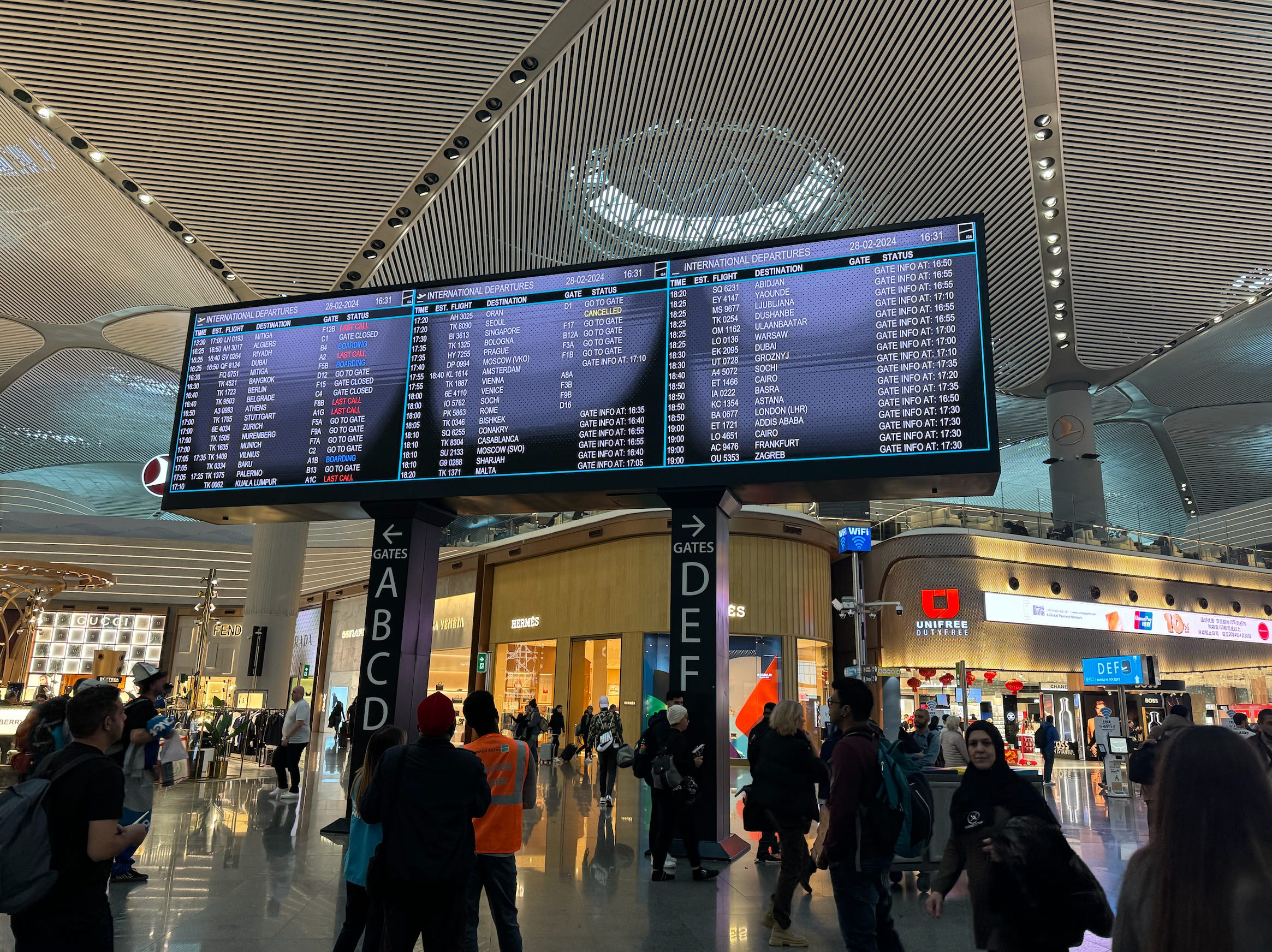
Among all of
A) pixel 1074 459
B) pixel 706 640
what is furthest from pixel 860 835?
pixel 1074 459

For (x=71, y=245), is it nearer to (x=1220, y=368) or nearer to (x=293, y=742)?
(x=293, y=742)

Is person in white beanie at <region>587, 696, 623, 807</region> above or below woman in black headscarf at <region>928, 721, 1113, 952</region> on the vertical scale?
below

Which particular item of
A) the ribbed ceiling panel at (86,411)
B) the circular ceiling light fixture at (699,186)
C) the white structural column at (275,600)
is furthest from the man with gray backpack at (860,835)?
the ribbed ceiling panel at (86,411)

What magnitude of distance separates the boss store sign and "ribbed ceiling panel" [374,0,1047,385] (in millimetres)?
8022

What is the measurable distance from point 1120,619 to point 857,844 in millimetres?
Answer: 23748

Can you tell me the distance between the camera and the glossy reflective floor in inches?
207

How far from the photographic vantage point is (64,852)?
274cm

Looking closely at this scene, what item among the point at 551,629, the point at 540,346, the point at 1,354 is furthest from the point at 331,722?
the point at 540,346

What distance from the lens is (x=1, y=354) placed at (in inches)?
958

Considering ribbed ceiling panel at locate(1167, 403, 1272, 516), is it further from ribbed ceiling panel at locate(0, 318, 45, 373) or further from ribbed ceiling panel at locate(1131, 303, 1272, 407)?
ribbed ceiling panel at locate(0, 318, 45, 373)

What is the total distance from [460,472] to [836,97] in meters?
9.88

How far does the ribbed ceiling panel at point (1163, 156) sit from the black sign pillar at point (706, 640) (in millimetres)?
9959

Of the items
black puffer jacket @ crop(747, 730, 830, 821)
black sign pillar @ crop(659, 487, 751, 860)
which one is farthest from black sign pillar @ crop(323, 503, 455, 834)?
black puffer jacket @ crop(747, 730, 830, 821)

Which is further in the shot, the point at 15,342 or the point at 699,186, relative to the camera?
the point at 15,342
